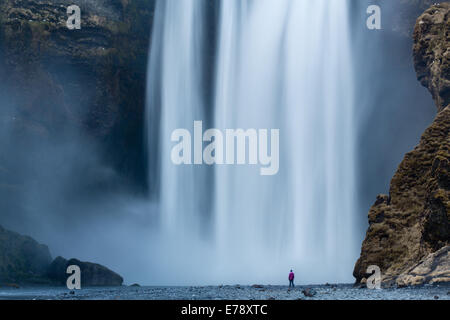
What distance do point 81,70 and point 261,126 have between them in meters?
14.4

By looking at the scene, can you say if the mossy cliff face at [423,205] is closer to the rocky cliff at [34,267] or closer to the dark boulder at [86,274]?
the dark boulder at [86,274]

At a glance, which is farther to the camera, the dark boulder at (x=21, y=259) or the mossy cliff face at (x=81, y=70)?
the mossy cliff face at (x=81, y=70)

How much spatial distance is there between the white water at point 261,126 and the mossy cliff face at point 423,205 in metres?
9.96

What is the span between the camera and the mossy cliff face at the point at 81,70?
42.7m

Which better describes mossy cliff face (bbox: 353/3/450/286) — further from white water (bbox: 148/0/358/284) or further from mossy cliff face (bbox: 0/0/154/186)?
mossy cliff face (bbox: 0/0/154/186)

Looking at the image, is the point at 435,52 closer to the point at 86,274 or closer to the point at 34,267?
the point at 86,274

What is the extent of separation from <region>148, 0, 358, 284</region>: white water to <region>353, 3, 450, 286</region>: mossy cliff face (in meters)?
9.96

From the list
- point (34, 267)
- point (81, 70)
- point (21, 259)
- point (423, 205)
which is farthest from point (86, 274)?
point (423, 205)

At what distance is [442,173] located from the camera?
2522 cm

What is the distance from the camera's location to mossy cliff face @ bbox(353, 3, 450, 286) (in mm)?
24281

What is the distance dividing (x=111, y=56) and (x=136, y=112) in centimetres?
483

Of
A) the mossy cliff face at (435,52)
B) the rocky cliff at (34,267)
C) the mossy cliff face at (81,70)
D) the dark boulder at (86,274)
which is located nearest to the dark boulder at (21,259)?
the rocky cliff at (34,267)
